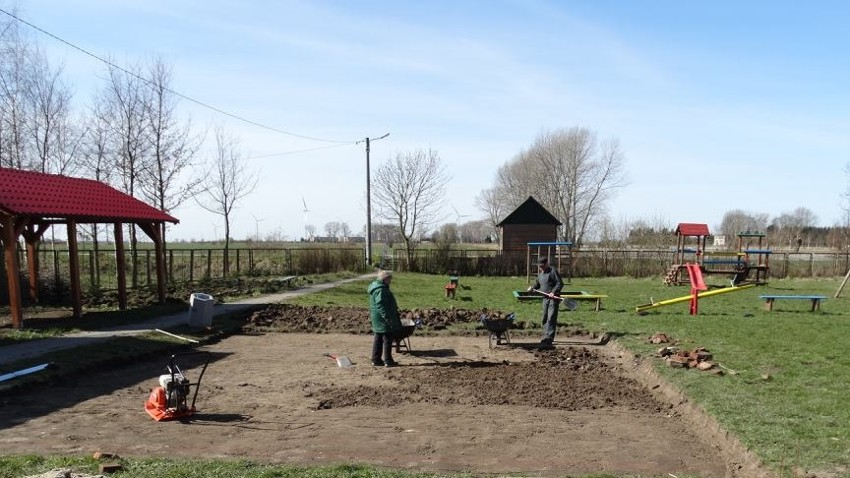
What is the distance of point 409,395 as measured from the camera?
8.00m

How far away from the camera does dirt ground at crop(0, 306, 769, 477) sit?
561cm

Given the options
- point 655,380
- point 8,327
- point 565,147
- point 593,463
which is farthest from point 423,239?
point 593,463

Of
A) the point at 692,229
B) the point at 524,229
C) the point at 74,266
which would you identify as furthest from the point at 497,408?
the point at 524,229

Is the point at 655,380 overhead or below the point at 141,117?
below

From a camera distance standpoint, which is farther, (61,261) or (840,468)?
(61,261)

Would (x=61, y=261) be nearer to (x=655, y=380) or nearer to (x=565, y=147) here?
(x=655, y=380)

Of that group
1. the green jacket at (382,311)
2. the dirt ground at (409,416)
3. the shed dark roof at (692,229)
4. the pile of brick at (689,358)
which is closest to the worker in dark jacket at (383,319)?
the green jacket at (382,311)

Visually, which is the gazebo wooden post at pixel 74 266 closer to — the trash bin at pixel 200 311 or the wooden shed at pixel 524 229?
the trash bin at pixel 200 311

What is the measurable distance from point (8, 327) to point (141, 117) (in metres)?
14.1

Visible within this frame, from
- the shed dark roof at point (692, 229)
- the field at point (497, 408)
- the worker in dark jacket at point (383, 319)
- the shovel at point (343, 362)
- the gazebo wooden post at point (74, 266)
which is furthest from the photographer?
the shed dark roof at point (692, 229)

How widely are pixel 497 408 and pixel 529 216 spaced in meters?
32.2

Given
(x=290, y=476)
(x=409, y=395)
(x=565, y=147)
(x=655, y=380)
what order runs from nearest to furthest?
(x=290, y=476)
(x=409, y=395)
(x=655, y=380)
(x=565, y=147)

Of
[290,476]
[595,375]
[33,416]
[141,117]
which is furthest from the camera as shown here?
[141,117]

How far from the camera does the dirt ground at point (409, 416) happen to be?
5613 millimetres
